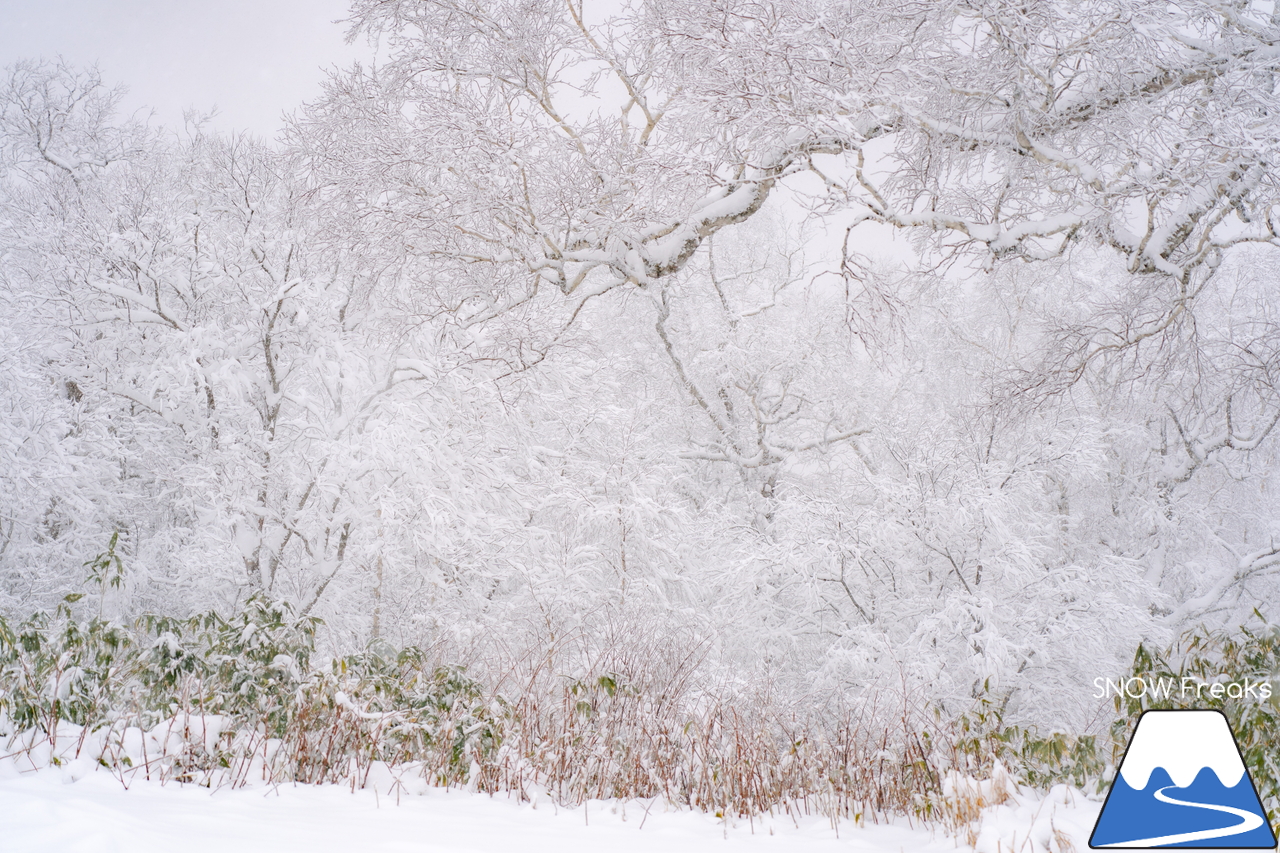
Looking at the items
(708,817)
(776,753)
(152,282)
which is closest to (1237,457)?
(776,753)

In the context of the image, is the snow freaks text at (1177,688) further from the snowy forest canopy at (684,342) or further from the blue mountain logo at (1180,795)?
the snowy forest canopy at (684,342)

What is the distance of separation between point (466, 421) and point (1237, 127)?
29.4 ft

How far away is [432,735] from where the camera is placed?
309 centimetres

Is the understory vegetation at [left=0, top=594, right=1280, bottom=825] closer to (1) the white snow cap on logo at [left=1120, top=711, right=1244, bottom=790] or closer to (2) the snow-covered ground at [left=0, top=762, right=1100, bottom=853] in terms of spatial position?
(2) the snow-covered ground at [left=0, top=762, right=1100, bottom=853]

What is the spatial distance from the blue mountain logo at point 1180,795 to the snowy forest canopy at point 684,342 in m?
2.44

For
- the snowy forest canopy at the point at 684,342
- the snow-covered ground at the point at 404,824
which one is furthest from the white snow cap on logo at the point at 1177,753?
the snowy forest canopy at the point at 684,342

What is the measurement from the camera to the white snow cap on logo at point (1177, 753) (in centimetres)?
232

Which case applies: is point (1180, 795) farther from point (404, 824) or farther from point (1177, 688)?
point (404, 824)

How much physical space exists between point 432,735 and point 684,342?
390 inches

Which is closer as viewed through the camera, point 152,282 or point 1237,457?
point 152,282

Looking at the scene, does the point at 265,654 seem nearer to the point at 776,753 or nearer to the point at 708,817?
the point at 708,817

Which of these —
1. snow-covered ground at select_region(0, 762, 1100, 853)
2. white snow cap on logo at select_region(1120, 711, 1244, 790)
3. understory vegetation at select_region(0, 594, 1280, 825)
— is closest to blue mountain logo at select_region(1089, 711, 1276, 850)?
white snow cap on logo at select_region(1120, 711, 1244, 790)

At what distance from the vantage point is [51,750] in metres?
2.58

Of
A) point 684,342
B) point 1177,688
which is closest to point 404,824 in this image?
point 1177,688
